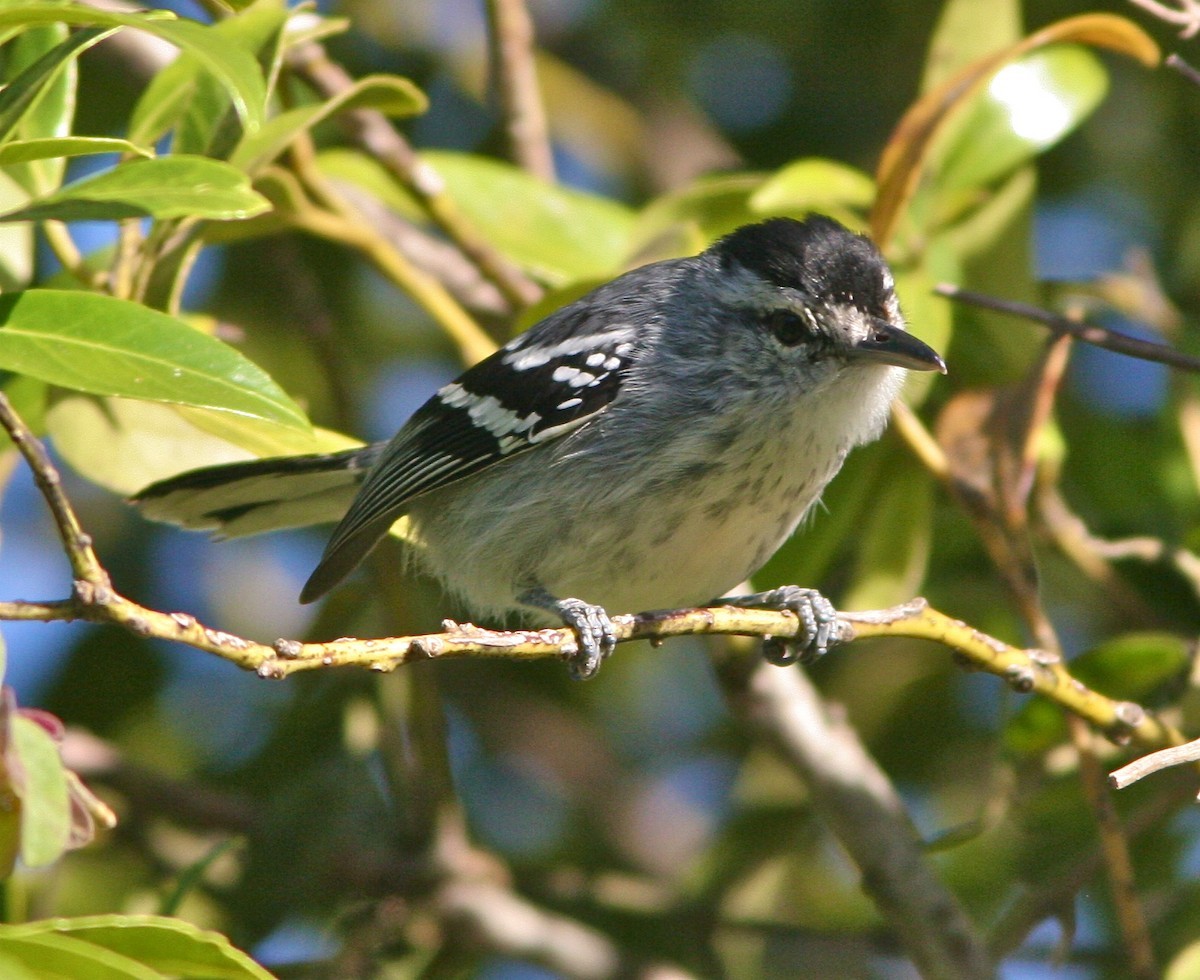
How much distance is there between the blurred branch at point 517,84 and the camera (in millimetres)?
3611

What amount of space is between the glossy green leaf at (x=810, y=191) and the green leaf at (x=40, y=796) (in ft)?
6.63

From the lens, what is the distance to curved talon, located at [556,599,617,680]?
254 centimetres

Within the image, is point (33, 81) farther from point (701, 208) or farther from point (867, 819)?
point (867, 819)

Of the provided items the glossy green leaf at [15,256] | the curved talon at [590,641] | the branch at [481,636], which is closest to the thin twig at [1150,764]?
the branch at [481,636]

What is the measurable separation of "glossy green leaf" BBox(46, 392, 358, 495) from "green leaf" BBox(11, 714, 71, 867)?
4.25 ft

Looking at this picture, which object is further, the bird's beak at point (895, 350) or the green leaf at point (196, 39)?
the bird's beak at point (895, 350)

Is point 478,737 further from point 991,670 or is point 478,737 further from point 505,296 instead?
point 991,670

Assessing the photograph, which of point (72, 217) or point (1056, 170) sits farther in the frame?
point (1056, 170)

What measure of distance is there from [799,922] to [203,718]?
1.80 meters

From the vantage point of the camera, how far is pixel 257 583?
14.9 ft

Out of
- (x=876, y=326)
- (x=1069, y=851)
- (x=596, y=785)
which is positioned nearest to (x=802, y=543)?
(x=876, y=326)

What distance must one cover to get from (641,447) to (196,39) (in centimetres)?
138

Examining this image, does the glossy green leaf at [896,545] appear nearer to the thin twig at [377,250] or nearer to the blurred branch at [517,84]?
the thin twig at [377,250]

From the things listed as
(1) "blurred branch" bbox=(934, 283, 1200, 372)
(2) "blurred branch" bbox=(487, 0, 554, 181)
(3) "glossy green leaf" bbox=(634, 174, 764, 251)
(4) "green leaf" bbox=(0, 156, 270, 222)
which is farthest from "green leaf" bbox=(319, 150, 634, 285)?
(4) "green leaf" bbox=(0, 156, 270, 222)
